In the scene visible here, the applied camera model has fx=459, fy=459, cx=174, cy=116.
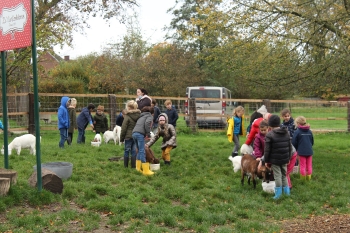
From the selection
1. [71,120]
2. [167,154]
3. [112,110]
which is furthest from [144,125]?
[112,110]

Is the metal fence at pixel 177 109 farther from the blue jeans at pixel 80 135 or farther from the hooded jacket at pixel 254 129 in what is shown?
the hooded jacket at pixel 254 129

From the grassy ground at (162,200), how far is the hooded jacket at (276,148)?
72 cm

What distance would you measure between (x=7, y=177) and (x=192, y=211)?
3.10 meters

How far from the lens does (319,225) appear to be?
6359mm

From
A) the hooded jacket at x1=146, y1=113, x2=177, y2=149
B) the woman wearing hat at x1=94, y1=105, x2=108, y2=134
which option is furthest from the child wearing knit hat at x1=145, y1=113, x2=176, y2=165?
the woman wearing hat at x1=94, y1=105, x2=108, y2=134

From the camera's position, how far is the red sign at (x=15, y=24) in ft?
23.2

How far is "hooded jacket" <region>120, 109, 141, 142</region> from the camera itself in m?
10.2

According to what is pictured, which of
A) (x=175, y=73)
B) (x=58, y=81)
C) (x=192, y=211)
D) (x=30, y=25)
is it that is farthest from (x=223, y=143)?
(x=175, y=73)

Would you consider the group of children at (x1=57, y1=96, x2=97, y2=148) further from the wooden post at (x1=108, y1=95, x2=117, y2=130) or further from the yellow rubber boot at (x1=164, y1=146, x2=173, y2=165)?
the yellow rubber boot at (x1=164, y1=146, x2=173, y2=165)

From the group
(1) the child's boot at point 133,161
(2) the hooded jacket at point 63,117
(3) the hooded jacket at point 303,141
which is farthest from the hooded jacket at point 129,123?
(3) the hooded jacket at point 303,141

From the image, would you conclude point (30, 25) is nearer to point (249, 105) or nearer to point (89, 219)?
point (89, 219)

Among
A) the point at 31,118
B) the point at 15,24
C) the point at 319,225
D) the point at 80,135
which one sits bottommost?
the point at 319,225

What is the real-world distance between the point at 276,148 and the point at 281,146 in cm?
10

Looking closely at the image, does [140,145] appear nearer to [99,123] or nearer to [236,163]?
[236,163]
